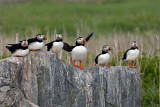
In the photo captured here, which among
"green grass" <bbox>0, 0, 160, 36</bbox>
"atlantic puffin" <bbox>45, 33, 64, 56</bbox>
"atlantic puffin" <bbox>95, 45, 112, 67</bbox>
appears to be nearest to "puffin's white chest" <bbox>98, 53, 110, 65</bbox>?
"atlantic puffin" <bbox>95, 45, 112, 67</bbox>

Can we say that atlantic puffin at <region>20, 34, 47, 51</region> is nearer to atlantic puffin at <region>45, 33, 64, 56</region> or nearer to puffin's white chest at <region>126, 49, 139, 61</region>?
atlantic puffin at <region>45, 33, 64, 56</region>

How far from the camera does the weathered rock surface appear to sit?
22.5ft

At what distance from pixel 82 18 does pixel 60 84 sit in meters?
19.9

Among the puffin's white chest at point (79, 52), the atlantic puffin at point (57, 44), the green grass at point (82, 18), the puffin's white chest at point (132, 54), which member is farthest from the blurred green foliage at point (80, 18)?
the puffin's white chest at point (79, 52)

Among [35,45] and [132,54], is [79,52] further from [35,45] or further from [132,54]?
[132,54]

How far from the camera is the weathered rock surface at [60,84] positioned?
6.87 meters

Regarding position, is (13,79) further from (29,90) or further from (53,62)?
(53,62)

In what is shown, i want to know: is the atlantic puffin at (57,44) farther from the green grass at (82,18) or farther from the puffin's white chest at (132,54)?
the green grass at (82,18)

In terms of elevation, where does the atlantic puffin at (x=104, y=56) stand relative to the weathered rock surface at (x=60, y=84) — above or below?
above

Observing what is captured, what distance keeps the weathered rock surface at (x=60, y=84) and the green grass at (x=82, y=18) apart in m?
13.3

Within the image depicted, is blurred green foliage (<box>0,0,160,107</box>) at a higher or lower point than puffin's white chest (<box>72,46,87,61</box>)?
higher

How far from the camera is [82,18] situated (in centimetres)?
2688

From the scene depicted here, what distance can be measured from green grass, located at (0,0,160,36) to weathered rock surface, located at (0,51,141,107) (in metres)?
13.3

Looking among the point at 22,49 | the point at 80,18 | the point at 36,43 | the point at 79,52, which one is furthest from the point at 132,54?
the point at 80,18
